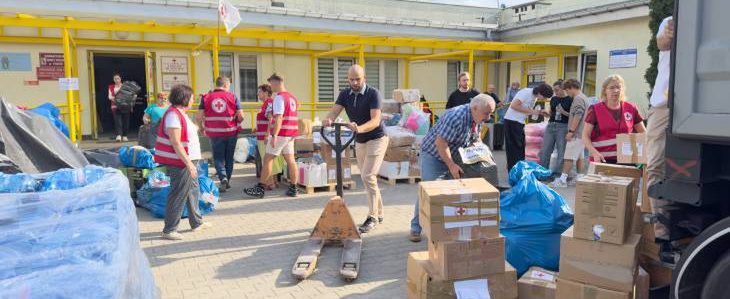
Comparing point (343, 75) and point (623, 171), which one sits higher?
point (343, 75)

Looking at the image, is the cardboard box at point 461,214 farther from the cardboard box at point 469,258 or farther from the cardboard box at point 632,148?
the cardboard box at point 632,148

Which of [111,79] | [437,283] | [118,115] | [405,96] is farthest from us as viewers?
[111,79]

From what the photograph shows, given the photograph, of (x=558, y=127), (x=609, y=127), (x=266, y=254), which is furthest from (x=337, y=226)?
(x=558, y=127)

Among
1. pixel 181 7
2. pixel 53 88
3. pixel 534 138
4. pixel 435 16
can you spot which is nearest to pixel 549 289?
pixel 534 138

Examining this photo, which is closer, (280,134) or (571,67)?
(280,134)

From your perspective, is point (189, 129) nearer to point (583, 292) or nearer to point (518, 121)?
point (583, 292)

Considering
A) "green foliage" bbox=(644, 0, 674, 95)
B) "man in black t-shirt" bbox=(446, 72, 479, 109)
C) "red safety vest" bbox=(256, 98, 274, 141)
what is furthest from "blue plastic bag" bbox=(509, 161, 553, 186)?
"green foliage" bbox=(644, 0, 674, 95)

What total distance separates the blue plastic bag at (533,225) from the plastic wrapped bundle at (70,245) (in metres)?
2.65

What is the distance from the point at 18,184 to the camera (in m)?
3.10

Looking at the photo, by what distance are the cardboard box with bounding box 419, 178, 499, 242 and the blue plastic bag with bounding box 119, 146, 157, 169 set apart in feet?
15.1

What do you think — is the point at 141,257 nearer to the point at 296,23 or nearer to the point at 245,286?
the point at 245,286

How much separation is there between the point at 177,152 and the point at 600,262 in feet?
12.4

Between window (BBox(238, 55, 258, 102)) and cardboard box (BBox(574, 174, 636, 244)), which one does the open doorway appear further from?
cardboard box (BBox(574, 174, 636, 244))

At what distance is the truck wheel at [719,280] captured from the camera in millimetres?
2578
